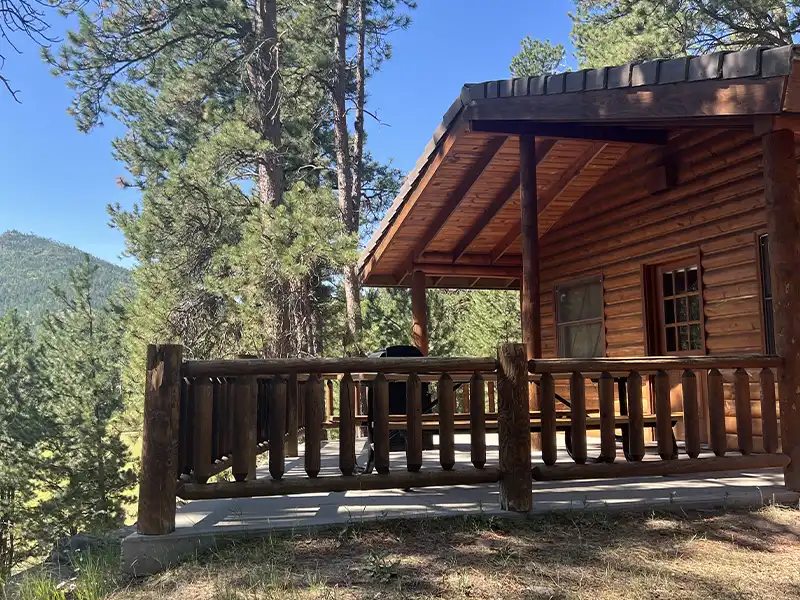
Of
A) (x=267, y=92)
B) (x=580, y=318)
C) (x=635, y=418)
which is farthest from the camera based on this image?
(x=267, y=92)

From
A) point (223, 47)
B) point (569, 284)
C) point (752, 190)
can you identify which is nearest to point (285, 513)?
point (752, 190)

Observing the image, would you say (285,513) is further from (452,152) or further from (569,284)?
(569,284)

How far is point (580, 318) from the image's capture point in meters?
9.55

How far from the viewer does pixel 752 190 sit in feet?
20.7

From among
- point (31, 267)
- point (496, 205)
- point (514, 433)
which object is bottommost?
point (514, 433)

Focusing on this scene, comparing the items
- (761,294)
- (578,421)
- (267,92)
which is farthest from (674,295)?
(267,92)

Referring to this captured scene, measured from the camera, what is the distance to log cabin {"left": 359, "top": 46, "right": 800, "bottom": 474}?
14.7ft

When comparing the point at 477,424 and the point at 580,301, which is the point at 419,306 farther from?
the point at 477,424

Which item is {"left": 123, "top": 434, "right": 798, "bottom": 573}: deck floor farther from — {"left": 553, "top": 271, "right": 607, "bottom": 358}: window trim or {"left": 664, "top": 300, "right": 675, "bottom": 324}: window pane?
{"left": 553, "top": 271, "right": 607, "bottom": 358}: window trim

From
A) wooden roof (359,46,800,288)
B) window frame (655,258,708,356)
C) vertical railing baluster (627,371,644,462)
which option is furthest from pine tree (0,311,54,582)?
vertical railing baluster (627,371,644,462)

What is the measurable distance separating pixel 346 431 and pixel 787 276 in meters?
3.16

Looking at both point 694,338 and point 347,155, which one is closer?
point 694,338

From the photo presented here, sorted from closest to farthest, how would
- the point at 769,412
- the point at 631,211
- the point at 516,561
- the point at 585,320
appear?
the point at 516,561
the point at 769,412
the point at 631,211
the point at 585,320

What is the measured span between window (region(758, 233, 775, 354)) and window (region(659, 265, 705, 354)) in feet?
2.74
